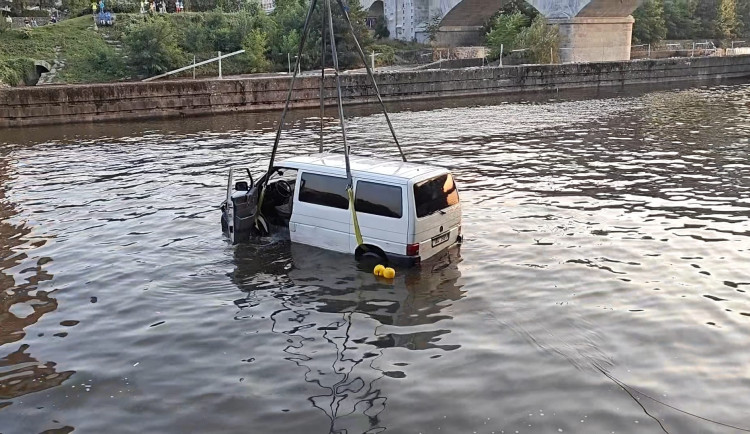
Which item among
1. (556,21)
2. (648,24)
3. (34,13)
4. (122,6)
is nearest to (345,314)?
(556,21)

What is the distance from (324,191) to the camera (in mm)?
11578

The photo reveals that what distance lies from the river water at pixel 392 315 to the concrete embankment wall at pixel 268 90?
42.4 ft

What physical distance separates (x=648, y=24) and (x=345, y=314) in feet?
234

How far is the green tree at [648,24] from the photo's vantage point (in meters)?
70.4

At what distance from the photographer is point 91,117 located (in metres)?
31.3

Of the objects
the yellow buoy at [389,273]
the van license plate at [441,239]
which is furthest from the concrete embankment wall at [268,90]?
the yellow buoy at [389,273]

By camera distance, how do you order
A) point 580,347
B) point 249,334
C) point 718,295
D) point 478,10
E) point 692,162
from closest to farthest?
point 580,347 → point 249,334 → point 718,295 → point 692,162 → point 478,10

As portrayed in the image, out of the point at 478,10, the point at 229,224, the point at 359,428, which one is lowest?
the point at 359,428

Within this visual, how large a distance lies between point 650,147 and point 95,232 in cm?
1779

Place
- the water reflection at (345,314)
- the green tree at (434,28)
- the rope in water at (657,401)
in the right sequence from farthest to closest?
the green tree at (434,28) → the water reflection at (345,314) → the rope in water at (657,401)

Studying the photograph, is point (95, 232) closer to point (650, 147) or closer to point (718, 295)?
point (718, 295)

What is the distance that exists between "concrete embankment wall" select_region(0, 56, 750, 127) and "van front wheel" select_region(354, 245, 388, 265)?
79.0ft

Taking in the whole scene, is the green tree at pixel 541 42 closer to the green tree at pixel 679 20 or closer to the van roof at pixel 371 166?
the green tree at pixel 679 20

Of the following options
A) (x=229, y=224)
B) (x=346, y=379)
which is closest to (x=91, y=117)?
(x=229, y=224)
